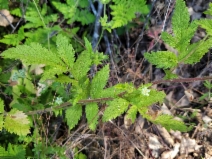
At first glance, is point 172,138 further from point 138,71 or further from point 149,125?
point 138,71

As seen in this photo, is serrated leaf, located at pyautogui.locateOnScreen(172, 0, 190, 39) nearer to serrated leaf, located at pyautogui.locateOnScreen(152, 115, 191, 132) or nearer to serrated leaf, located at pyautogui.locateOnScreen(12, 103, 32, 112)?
serrated leaf, located at pyautogui.locateOnScreen(152, 115, 191, 132)

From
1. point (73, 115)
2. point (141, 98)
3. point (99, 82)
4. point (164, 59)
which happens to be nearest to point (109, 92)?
point (99, 82)

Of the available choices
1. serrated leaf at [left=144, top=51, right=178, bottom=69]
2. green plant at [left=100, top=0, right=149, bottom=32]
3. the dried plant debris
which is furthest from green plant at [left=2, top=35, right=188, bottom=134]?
the dried plant debris

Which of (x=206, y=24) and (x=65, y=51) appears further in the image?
(x=65, y=51)

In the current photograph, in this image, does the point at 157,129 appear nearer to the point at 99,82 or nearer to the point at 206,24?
the point at 99,82

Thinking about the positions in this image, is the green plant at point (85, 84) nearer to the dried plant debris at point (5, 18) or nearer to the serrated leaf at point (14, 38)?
the serrated leaf at point (14, 38)

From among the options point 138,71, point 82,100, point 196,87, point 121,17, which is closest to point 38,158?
point 82,100
